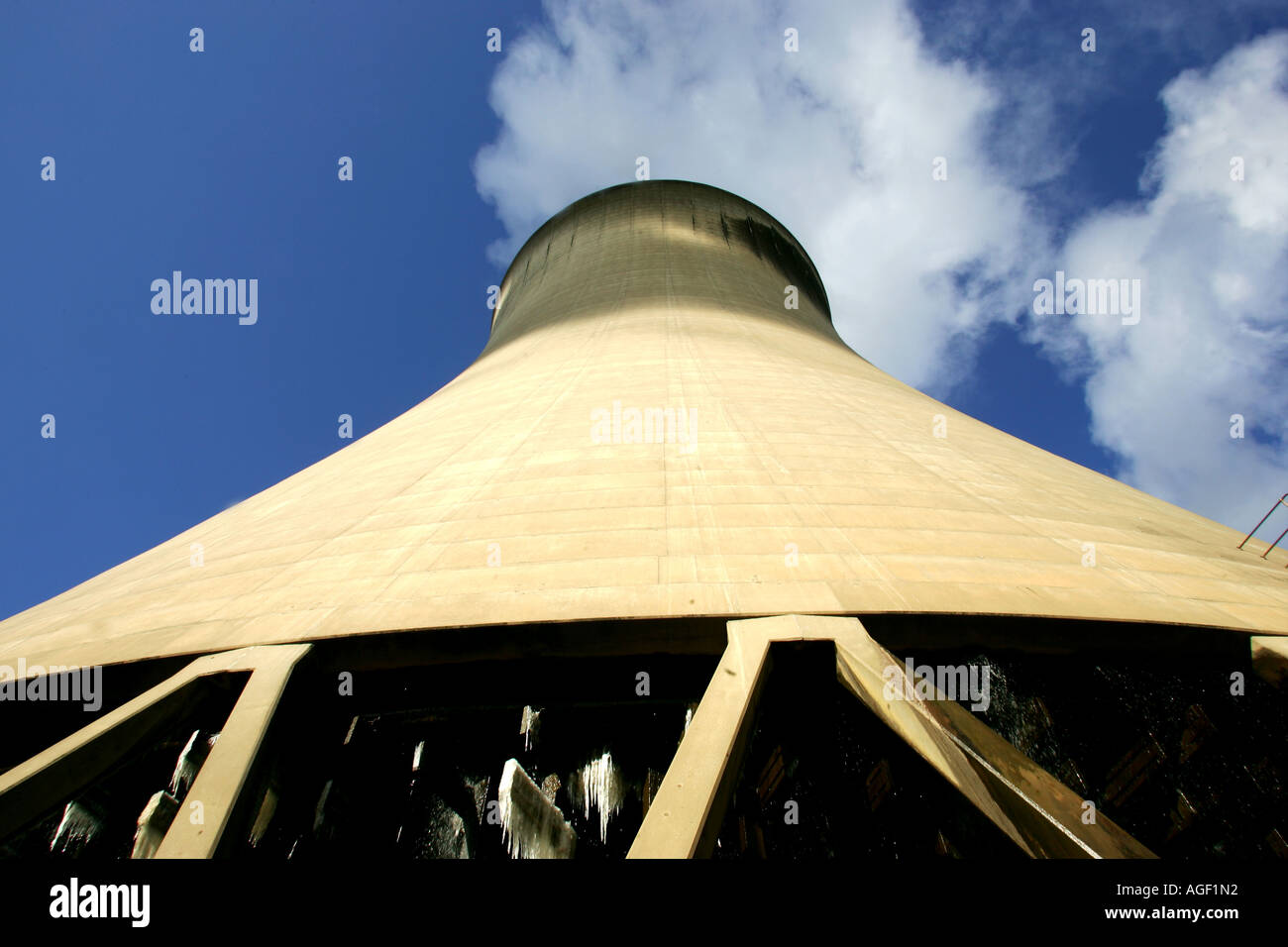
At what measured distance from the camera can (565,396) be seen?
4.13 metres

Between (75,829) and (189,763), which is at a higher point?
(189,763)

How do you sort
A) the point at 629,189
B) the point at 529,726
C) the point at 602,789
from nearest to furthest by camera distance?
the point at 602,789
the point at 529,726
the point at 629,189

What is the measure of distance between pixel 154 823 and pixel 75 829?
1.43ft

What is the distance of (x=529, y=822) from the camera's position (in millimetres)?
1680

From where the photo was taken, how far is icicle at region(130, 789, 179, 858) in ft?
5.52

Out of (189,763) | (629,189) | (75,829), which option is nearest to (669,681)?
(189,763)

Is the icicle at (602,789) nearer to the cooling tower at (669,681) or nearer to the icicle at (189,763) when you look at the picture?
the cooling tower at (669,681)

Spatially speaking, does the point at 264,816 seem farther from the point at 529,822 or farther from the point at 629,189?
the point at 629,189

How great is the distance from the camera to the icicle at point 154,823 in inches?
66.3

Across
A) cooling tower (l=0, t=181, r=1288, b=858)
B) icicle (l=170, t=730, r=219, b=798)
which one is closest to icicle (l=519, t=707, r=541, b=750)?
cooling tower (l=0, t=181, r=1288, b=858)

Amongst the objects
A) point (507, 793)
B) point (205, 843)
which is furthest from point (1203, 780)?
point (205, 843)

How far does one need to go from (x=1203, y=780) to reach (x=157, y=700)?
3.29 meters

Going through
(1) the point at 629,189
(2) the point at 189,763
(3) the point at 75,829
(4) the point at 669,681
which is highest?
(1) the point at 629,189

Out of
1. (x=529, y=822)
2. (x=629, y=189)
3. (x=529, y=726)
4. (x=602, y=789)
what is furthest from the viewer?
(x=629, y=189)
